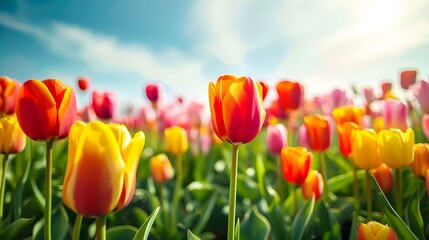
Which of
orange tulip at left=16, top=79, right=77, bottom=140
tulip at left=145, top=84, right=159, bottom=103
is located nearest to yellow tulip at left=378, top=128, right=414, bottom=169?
orange tulip at left=16, top=79, right=77, bottom=140

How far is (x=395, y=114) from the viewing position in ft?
5.29

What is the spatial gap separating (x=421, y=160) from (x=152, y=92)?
1.57m

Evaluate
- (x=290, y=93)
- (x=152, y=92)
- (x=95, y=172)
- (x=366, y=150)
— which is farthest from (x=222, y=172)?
(x=95, y=172)

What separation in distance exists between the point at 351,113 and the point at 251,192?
2.12 ft

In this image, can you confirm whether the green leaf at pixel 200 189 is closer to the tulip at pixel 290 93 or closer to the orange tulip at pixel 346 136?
the tulip at pixel 290 93

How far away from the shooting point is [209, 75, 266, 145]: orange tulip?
82cm

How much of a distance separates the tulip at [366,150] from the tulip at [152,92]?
1.42 meters

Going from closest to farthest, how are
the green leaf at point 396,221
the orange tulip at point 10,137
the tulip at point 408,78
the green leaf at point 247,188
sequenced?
the green leaf at point 396,221 → the orange tulip at point 10,137 → the green leaf at point 247,188 → the tulip at point 408,78

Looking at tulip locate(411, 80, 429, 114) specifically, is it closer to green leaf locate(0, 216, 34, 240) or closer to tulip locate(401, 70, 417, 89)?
tulip locate(401, 70, 417, 89)

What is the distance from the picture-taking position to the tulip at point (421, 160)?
1.19 m

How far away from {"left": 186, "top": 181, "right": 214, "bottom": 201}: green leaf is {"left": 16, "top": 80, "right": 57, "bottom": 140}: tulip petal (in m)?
1.23

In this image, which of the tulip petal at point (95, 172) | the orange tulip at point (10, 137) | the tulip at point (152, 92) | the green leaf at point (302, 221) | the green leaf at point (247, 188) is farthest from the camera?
the tulip at point (152, 92)

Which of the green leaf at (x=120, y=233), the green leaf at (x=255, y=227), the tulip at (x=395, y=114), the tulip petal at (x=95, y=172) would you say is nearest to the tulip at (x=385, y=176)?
the tulip at (x=395, y=114)

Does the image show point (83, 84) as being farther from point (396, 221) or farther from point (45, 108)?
point (396, 221)
